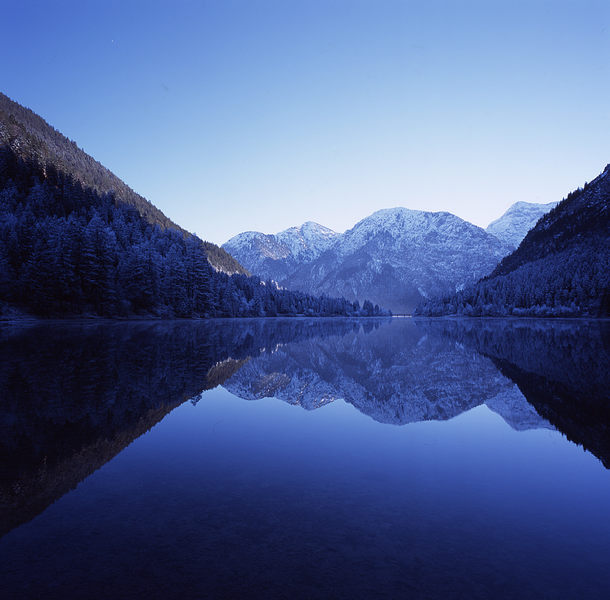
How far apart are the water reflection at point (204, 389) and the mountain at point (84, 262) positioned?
41997mm

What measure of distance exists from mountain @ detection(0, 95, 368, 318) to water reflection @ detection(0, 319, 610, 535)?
41997 mm

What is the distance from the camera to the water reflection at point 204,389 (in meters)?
7.22

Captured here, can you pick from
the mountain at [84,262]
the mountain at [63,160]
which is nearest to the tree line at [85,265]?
the mountain at [84,262]

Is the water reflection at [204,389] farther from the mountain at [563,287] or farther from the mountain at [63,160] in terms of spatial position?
the mountain at [63,160]

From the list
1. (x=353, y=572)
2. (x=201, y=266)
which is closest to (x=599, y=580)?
(x=353, y=572)

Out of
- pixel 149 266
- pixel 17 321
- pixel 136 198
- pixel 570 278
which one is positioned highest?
pixel 136 198

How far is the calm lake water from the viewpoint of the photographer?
391cm

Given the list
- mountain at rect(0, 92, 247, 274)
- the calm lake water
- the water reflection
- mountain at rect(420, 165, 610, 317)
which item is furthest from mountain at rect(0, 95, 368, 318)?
mountain at rect(420, 165, 610, 317)

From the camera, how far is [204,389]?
14172 mm

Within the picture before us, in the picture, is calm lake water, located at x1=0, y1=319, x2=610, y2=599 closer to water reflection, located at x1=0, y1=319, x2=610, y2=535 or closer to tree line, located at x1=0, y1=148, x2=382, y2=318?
water reflection, located at x1=0, y1=319, x2=610, y2=535

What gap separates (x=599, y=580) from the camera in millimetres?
3941

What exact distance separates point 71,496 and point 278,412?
684 centimetres

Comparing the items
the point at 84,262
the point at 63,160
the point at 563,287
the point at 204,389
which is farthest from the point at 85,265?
the point at 63,160

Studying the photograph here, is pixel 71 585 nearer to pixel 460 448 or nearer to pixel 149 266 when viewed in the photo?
pixel 460 448
